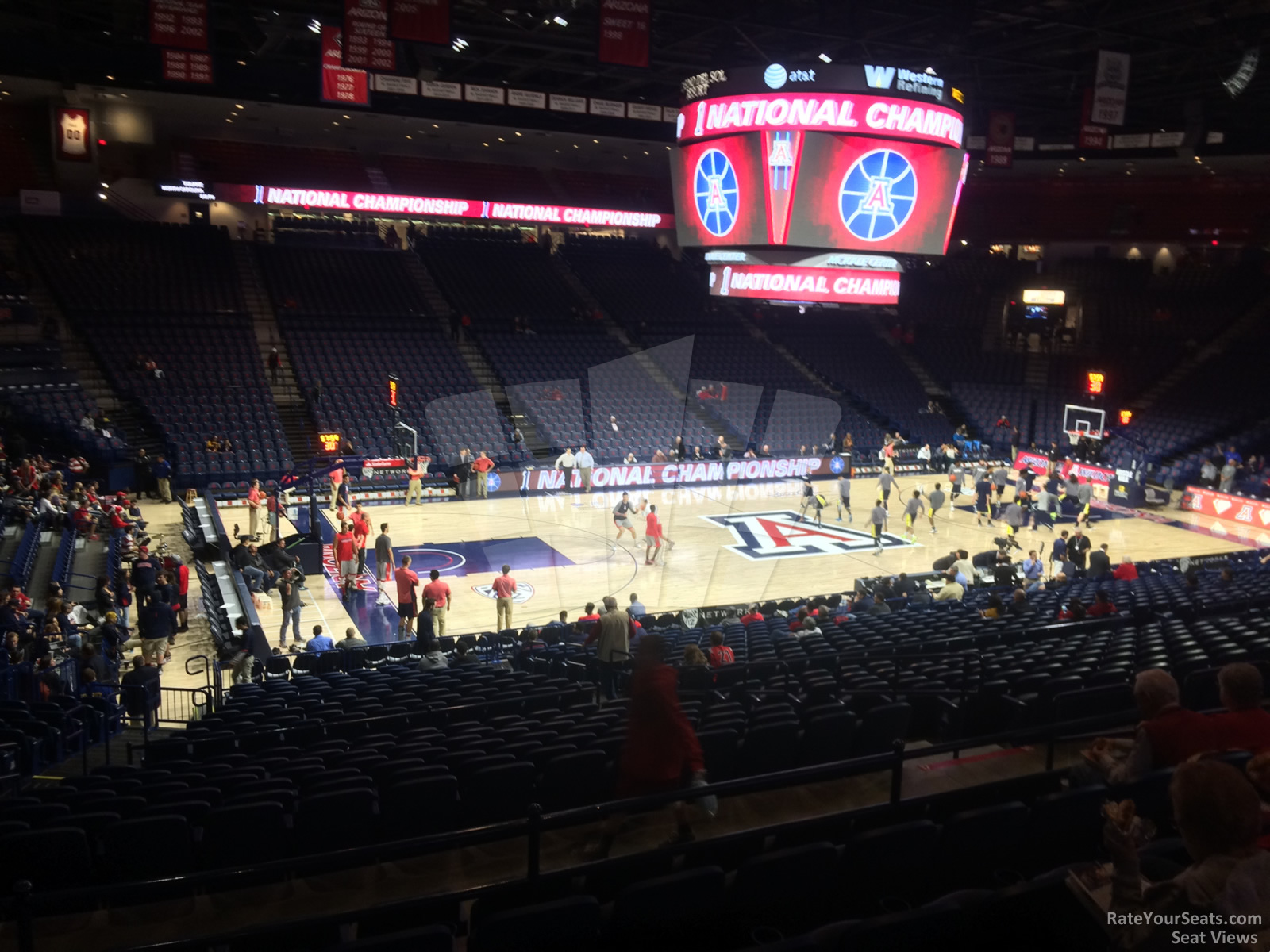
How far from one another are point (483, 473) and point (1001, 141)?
60.3 feet

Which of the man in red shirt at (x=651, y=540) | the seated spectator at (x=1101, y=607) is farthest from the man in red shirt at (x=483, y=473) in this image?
the seated spectator at (x=1101, y=607)

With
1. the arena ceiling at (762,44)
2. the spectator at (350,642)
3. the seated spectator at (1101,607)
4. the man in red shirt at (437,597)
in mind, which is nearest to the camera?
the seated spectator at (1101,607)

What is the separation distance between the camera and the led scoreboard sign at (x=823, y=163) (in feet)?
45.2

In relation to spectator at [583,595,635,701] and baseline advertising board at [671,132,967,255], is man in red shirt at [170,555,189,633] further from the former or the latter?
baseline advertising board at [671,132,967,255]


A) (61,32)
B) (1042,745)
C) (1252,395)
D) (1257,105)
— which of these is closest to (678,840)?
(1042,745)

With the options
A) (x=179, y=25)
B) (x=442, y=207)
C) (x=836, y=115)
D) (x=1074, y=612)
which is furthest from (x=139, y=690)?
(x=442, y=207)

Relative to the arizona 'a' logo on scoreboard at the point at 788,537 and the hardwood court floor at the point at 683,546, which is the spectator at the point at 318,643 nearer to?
the hardwood court floor at the point at 683,546

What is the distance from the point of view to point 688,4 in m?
23.8

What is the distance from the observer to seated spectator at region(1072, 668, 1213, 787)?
179 inches

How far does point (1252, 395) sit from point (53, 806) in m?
39.4

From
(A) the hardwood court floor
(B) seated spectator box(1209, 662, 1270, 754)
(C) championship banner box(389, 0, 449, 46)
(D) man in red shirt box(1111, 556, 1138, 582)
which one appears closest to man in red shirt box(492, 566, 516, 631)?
(A) the hardwood court floor

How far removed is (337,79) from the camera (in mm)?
21609

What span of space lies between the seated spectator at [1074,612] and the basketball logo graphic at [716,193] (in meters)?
7.57

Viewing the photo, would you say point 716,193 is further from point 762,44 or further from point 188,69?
point 762,44
